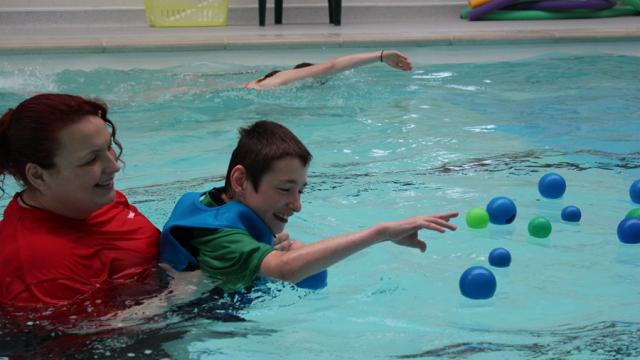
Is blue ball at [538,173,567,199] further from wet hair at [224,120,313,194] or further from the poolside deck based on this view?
the poolside deck

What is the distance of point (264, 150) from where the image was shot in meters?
2.89

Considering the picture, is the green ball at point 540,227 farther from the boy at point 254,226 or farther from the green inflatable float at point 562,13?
the green inflatable float at point 562,13

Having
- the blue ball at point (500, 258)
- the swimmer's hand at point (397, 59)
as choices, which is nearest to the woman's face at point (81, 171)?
the blue ball at point (500, 258)

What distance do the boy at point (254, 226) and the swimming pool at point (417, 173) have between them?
27 cm

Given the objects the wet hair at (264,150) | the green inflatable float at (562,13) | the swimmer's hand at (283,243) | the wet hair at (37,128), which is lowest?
the green inflatable float at (562,13)

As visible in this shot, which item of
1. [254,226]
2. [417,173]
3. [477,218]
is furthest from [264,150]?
[417,173]

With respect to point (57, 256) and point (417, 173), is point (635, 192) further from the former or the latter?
point (57, 256)

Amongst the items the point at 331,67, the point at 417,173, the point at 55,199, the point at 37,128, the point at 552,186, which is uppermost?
the point at 37,128

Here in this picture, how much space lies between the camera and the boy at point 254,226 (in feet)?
8.68

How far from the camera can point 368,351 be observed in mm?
3061

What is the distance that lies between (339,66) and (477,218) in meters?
2.87

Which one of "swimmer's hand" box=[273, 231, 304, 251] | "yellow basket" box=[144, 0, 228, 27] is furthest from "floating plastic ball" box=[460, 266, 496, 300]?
"yellow basket" box=[144, 0, 228, 27]

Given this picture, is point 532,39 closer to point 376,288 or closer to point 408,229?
point 376,288

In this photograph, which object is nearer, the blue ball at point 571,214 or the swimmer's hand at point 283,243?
the swimmer's hand at point 283,243
